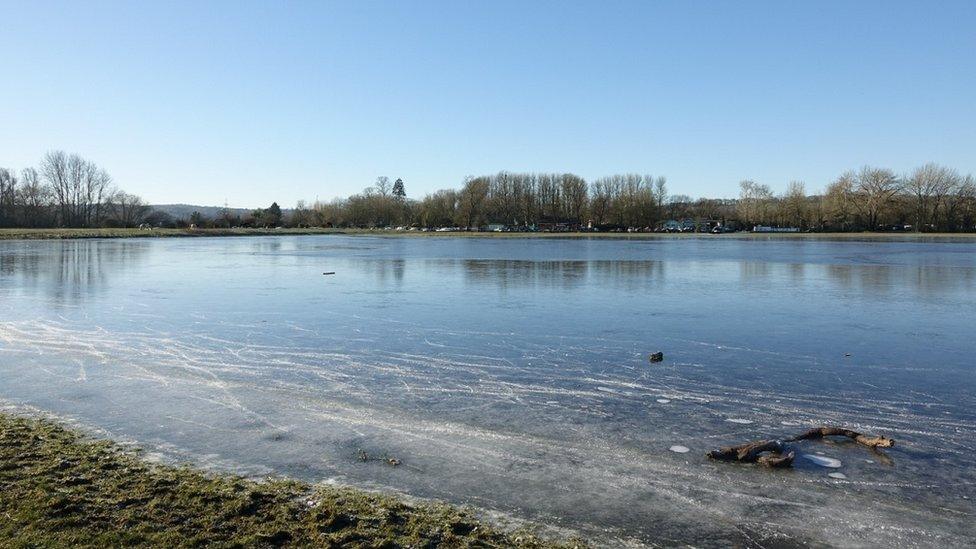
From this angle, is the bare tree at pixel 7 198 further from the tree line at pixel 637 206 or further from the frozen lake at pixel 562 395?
the frozen lake at pixel 562 395

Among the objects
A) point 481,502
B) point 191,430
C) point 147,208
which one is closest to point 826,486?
point 481,502

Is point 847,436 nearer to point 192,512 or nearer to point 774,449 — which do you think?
point 774,449

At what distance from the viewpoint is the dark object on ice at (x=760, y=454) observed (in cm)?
514

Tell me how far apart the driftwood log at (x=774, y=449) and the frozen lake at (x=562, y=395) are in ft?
0.36

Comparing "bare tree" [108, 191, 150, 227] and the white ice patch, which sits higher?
"bare tree" [108, 191, 150, 227]

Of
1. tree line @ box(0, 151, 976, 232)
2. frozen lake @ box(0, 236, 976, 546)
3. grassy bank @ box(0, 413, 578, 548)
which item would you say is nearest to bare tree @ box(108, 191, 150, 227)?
tree line @ box(0, 151, 976, 232)

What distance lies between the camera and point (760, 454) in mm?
5281

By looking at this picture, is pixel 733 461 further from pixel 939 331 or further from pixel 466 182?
pixel 466 182

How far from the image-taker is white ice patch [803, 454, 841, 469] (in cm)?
514

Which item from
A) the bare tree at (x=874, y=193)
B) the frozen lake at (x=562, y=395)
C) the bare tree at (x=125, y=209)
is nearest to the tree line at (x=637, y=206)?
the bare tree at (x=874, y=193)

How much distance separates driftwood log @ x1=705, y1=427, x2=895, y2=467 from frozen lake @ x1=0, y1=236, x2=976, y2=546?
11 centimetres

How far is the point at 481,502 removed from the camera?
437cm

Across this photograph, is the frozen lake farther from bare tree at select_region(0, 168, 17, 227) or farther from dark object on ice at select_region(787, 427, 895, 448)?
bare tree at select_region(0, 168, 17, 227)

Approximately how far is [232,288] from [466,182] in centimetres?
8587
